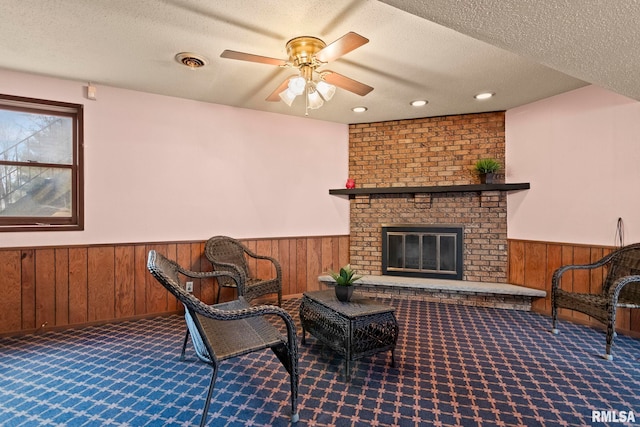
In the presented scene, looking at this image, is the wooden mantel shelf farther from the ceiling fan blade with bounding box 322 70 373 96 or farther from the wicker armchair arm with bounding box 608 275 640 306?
the ceiling fan blade with bounding box 322 70 373 96

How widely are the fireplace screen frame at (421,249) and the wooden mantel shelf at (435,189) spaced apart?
48 cm

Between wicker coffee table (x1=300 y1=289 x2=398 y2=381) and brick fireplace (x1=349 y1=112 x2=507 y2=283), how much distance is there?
2.10 m

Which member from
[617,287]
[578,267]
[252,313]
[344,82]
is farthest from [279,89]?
[578,267]

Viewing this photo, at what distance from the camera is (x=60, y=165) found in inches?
123

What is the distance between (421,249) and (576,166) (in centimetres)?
189

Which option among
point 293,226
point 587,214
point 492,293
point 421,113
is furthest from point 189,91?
point 587,214

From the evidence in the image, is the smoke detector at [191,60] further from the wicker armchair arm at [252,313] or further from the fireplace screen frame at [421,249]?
the fireplace screen frame at [421,249]

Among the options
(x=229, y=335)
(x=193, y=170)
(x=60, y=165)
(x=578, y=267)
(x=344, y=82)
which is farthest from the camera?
(x=193, y=170)

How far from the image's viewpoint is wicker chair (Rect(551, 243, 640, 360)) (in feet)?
8.09

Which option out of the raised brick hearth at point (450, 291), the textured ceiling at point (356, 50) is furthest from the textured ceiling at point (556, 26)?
the raised brick hearth at point (450, 291)

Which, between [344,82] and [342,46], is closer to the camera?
[342,46]

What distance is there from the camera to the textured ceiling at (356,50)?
1.49 m

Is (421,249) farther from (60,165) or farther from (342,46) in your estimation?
(60,165)

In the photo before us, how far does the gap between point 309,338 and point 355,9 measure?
259 centimetres
